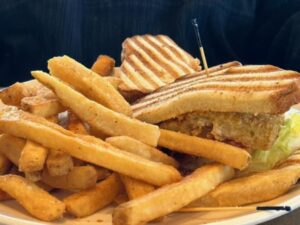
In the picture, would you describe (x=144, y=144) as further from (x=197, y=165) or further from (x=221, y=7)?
(x=221, y=7)

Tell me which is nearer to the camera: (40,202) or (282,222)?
(40,202)

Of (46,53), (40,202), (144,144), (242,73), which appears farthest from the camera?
(46,53)

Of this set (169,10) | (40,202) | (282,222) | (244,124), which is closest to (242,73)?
(244,124)

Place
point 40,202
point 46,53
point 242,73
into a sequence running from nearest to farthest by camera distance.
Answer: point 40,202, point 242,73, point 46,53

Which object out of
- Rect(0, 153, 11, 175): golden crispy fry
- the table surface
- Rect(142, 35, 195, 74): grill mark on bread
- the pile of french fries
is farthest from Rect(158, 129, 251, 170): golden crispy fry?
Rect(142, 35, 195, 74): grill mark on bread

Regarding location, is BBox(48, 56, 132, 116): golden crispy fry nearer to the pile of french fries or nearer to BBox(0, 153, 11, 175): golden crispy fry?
the pile of french fries

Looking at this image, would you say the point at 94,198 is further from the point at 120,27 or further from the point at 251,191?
the point at 120,27

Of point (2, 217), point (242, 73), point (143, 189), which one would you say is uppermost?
point (242, 73)
